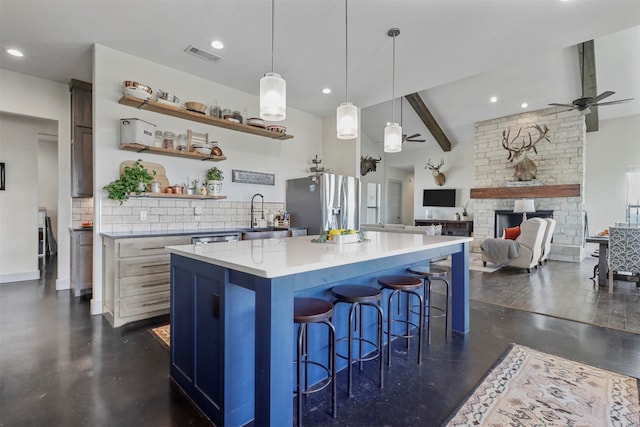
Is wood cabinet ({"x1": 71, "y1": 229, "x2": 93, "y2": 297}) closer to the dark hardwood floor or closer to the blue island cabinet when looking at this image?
the dark hardwood floor

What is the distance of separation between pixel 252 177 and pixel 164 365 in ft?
9.75

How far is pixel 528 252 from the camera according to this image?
5.15 meters

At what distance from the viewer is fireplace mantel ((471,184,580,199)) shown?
6.60 metres

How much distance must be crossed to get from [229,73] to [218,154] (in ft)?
3.52

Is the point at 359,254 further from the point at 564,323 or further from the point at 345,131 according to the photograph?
the point at 564,323

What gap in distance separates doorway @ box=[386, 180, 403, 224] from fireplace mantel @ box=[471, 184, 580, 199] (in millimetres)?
2966

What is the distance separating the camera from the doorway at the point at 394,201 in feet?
34.2

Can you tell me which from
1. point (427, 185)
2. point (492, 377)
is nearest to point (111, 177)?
point (492, 377)

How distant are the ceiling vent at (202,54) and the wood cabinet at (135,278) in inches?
82.3

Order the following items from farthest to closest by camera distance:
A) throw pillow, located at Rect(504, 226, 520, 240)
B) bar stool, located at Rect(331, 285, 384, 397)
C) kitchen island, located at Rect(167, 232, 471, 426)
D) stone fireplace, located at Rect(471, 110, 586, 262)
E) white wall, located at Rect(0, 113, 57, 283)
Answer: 1. stone fireplace, located at Rect(471, 110, 586, 262)
2. throw pillow, located at Rect(504, 226, 520, 240)
3. white wall, located at Rect(0, 113, 57, 283)
4. bar stool, located at Rect(331, 285, 384, 397)
5. kitchen island, located at Rect(167, 232, 471, 426)

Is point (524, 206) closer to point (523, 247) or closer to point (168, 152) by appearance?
point (523, 247)

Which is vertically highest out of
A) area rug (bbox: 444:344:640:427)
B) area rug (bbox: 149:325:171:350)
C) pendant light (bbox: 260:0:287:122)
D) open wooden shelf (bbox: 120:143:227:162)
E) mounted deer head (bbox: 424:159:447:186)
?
mounted deer head (bbox: 424:159:447:186)

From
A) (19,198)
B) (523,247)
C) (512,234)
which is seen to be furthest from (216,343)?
(512,234)

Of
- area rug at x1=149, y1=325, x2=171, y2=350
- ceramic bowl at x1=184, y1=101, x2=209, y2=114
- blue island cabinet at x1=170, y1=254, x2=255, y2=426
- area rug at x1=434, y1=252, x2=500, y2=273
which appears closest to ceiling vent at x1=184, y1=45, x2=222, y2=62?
ceramic bowl at x1=184, y1=101, x2=209, y2=114
